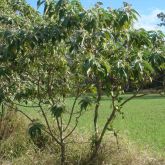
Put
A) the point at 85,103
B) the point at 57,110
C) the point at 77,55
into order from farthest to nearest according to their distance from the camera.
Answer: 1. the point at 77,55
2. the point at 57,110
3. the point at 85,103

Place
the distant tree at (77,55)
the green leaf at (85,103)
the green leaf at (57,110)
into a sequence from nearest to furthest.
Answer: the distant tree at (77,55) → the green leaf at (85,103) → the green leaf at (57,110)

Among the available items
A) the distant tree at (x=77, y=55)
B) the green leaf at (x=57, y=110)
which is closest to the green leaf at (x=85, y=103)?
the distant tree at (x=77, y=55)

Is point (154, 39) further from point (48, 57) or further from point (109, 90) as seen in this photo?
point (48, 57)

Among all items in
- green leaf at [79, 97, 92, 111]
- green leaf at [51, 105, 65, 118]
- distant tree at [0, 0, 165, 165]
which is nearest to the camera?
distant tree at [0, 0, 165, 165]

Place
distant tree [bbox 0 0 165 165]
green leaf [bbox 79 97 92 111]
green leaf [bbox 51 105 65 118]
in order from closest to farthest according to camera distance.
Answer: distant tree [bbox 0 0 165 165], green leaf [bbox 79 97 92 111], green leaf [bbox 51 105 65 118]

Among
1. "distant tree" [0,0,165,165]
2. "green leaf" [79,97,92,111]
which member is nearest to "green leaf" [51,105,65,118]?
"distant tree" [0,0,165,165]

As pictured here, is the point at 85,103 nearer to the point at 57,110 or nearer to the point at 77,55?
the point at 57,110

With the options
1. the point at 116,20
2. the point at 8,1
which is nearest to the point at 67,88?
the point at 116,20

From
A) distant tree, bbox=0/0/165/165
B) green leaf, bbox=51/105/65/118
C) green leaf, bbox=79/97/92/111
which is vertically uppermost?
distant tree, bbox=0/0/165/165

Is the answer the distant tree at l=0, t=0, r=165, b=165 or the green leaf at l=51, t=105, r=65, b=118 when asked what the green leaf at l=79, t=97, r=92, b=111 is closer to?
the distant tree at l=0, t=0, r=165, b=165

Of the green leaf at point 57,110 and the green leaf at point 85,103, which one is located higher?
the green leaf at point 85,103

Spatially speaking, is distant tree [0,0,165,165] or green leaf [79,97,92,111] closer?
distant tree [0,0,165,165]

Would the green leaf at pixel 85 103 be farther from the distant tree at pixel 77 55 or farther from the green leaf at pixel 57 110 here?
the green leaf at pixel 57 110

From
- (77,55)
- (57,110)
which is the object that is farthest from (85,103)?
(77,55)
